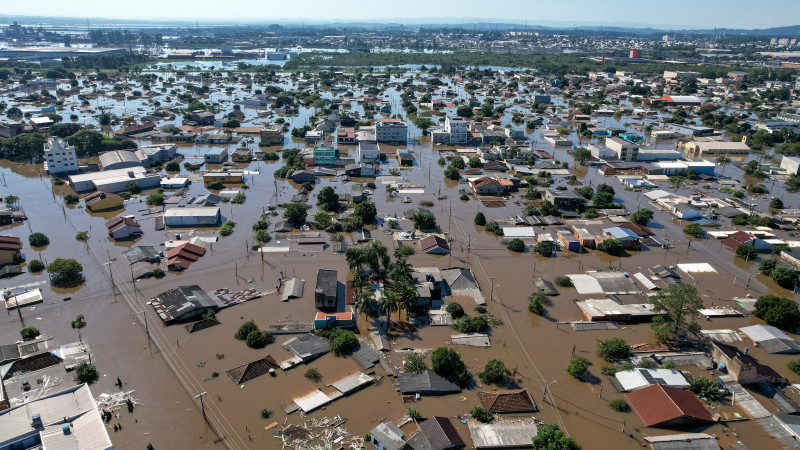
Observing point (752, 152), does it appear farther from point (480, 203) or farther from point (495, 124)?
point (480, 203)

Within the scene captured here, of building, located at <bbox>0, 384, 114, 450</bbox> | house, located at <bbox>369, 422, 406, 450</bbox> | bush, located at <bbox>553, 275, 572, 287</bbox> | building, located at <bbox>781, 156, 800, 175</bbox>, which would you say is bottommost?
house, located at <bbox>369, 422, 406, 450</bbox>

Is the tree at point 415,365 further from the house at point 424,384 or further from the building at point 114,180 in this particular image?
the building at point 114,180

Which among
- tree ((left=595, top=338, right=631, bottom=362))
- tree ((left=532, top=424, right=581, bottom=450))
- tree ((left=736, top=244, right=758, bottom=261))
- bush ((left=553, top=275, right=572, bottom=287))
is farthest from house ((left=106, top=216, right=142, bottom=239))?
tree ((left=736, top=244, right=758, bottom=261))

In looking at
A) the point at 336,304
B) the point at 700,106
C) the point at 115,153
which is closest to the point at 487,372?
the point at 336,304

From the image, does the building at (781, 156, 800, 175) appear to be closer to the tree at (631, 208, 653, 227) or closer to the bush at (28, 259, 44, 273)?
the tree at (631, 208, 653, 227)

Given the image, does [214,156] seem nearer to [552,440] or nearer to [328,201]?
[328,201]

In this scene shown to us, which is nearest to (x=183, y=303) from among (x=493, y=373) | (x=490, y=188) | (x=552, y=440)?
(x=493, y=373)

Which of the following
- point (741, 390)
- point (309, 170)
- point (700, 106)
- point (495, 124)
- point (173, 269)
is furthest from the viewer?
point (700, 106)

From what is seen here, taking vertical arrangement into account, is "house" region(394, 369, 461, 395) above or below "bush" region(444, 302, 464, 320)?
below
